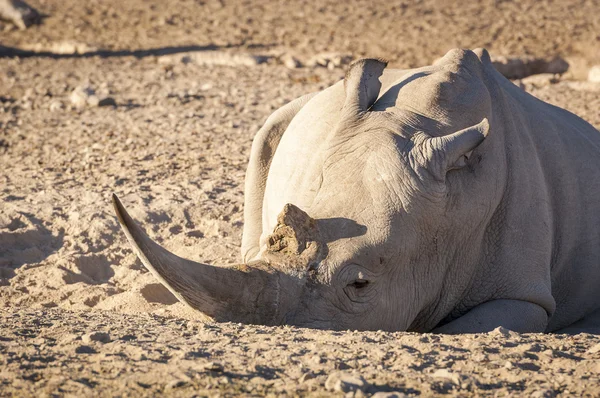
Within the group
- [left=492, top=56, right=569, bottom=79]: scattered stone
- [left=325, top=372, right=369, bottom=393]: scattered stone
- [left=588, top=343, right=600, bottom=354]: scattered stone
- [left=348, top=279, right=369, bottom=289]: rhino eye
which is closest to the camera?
[left=325, top=372, right=369, bottom=393]: scattered stone

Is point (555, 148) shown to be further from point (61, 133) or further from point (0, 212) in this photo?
point (61, 133)

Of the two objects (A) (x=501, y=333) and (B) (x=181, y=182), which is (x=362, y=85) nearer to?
(A) (x=501, y=333)

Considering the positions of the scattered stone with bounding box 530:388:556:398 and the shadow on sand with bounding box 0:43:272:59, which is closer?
the scattered stone with bounding box 530:388:556:398

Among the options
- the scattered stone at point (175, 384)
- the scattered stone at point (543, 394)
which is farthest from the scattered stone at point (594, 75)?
the scattered stone at point (175, 384)

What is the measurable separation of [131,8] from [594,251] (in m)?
12.4

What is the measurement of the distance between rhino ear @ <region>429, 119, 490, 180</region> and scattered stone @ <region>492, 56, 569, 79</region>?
7844mm

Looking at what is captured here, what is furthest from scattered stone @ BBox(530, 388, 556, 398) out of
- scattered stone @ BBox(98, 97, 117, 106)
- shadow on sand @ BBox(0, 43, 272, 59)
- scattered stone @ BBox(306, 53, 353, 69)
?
shadow on sand @ BBox(0, 43, 272, 59)

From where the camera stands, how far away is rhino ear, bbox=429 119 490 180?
16.8 feet

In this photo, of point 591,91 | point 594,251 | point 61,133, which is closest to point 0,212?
point 61,133

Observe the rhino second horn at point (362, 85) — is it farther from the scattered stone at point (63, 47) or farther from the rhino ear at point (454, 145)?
the scattered stone at point (63, 47)

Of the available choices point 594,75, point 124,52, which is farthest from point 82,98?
point 594,75

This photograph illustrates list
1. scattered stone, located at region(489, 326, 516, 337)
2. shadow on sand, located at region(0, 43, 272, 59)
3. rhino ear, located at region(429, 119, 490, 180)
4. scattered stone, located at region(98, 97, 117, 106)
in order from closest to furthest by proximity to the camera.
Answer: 1. scattered stone, located at region(489, 326, 516, 337)
2. rhino ear, located at region(429, 119, 490, 180)
3. scattered stone, located at region(98, 97, 117, 106)
4. shadow on sand, located at region(0, 43, 272, 59)

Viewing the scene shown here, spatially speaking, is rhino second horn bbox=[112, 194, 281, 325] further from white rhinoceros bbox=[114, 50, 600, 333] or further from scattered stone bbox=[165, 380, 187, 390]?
scattered stone bbox=[165, 380, 187, 390]

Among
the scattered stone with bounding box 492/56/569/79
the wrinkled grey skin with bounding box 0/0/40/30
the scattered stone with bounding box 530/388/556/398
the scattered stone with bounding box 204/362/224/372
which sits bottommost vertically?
the scattered stone with bounding box 530/388/556/398
